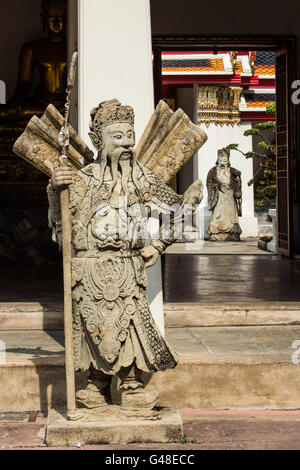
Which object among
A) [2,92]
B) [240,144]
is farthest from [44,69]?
[240,144]

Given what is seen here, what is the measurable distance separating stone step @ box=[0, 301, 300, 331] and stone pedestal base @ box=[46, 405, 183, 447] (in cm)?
213

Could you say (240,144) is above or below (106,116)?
above

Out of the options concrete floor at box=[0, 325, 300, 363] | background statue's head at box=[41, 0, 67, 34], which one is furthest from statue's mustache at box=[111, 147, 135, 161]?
background statue's head at box=[41, 0, 67, 34]

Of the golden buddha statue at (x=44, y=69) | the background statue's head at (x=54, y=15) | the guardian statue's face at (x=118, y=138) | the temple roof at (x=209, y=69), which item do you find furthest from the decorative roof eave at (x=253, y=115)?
the guardian statue's face at (x=118, y=138)

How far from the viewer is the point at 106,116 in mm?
4938

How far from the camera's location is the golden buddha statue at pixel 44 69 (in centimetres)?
1198

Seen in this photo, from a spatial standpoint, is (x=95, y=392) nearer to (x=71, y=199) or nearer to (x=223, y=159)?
(x=71, y=199)

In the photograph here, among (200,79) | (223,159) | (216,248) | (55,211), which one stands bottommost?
(216,248)

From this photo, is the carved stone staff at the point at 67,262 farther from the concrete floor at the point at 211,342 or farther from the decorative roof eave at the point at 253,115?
the decorative roof eave at the point at 253,115

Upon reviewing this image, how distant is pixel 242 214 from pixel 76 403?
14630 millimetres

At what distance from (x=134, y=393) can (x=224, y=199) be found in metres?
13.3

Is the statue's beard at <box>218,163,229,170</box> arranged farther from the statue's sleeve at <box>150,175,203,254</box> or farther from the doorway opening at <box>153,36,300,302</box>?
the statue's sleeve at <box>150,175,203,254</box>

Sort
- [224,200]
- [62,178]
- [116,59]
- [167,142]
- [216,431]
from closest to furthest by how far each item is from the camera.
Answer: [62,178] < [216,431] < [167,142] < [116,59] < [224,200]
